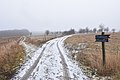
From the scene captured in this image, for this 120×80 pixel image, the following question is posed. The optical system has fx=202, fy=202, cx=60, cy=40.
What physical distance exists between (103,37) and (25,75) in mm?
5043

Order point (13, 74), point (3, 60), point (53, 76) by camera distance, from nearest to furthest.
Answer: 1. point (53, 76)
2. point (13, 74)
3. point (3, 60)

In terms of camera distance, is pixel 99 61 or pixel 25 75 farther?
pixel 99 61

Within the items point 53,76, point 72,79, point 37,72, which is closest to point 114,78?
point 72,79


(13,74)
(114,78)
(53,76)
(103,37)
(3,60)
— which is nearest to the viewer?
(114,78)

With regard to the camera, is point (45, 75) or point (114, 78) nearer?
point (114, 78)

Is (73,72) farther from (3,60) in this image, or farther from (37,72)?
(3,60)

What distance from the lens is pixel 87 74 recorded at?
10.9m

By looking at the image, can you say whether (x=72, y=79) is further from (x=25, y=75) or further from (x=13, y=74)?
(x=13, y=74)

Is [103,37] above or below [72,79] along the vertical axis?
above

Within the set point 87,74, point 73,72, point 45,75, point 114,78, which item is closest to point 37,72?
point 45,75

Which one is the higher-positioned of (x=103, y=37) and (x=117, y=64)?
(x=103, y=37)

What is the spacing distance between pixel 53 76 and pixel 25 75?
1503 millimetres

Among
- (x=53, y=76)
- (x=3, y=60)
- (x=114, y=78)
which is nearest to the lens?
(x=114, y=78)

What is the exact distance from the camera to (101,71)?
11.0 m
